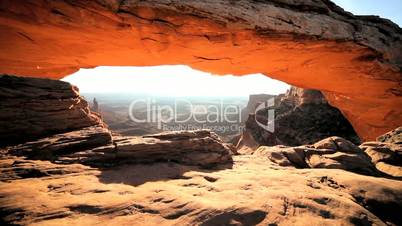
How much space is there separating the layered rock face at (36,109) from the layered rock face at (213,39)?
1.60 m

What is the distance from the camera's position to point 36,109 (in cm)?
748

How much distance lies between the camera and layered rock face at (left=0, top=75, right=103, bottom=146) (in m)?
6.99

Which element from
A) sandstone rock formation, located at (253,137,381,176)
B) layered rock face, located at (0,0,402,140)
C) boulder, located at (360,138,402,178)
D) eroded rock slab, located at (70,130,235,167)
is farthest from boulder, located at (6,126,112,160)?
boulder, located at (360,138,402,178)

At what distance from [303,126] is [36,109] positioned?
Result: 60.1ft

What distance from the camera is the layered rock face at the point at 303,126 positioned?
20.0 meters

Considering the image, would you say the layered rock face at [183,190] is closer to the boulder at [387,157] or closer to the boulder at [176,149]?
the boulder at [176,149]

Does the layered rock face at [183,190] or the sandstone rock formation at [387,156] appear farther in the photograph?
the sandstone rock formation at [387,156]

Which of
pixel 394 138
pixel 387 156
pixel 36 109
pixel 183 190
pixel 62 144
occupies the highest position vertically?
pixel 36 109

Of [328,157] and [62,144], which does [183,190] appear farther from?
[328,157]

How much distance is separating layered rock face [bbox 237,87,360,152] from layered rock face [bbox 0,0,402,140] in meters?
7.15

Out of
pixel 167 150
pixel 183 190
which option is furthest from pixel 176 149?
pixel 183 190

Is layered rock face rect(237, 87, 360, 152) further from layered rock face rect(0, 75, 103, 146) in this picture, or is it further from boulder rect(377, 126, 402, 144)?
layered rock face rect(0, 75, 103, 146)

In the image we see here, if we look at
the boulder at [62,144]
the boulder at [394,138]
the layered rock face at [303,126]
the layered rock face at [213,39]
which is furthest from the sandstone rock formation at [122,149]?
the layered rock face at [303,126]

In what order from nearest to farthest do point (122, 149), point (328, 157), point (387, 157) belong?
1. point (122, 149)
2. point (328, 157)
3. point (387, 157)
